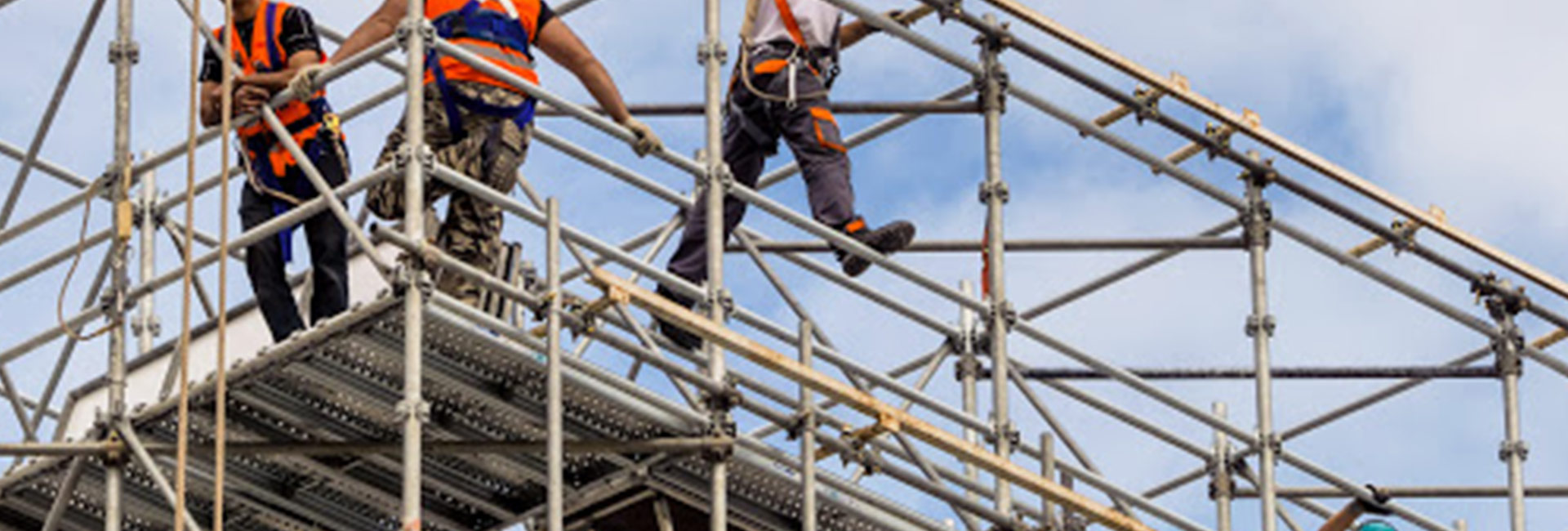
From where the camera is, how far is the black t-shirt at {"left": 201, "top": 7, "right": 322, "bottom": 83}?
904 inches

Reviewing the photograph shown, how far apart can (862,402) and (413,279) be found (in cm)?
277

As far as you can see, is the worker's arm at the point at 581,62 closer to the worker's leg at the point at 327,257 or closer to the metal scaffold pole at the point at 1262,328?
the worker's leg at the point at 327,257

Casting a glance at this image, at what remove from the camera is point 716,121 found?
2309 centimetres

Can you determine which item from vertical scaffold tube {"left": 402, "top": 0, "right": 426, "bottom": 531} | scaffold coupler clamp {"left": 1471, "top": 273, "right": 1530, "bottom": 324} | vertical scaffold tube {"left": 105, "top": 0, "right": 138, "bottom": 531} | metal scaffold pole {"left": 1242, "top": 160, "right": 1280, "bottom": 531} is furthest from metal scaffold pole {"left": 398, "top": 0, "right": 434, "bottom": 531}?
scaffold coupler clamp {"left": 1471, "top": 273, "right": 1530, "bottom": 324}

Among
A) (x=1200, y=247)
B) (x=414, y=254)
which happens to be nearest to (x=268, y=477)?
(x=414, y=254)

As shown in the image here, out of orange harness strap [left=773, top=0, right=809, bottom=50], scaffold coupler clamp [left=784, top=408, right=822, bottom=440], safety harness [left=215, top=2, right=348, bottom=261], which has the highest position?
orange harness strap [left=773, top=0, right=809, bottom=50]

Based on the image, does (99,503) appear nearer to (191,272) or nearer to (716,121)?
(191,272)

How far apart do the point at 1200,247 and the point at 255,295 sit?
6.07m

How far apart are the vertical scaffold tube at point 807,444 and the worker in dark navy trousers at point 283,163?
224 cm

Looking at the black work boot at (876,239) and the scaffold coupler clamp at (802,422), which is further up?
the black work boot at (876,239)

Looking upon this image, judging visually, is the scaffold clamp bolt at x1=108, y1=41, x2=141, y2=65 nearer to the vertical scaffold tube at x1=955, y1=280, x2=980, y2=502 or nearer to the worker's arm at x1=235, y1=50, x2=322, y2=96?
the worker's arm at x1=235, y1=50, x2=322, y2=96

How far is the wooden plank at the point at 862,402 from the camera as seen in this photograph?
71.8 feet

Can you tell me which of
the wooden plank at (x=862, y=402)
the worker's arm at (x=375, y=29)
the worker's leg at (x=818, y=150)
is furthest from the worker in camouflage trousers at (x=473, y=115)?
the worker's leg at (x=818, y=150)

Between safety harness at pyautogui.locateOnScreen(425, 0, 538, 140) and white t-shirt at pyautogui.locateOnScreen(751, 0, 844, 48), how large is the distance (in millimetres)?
2178
